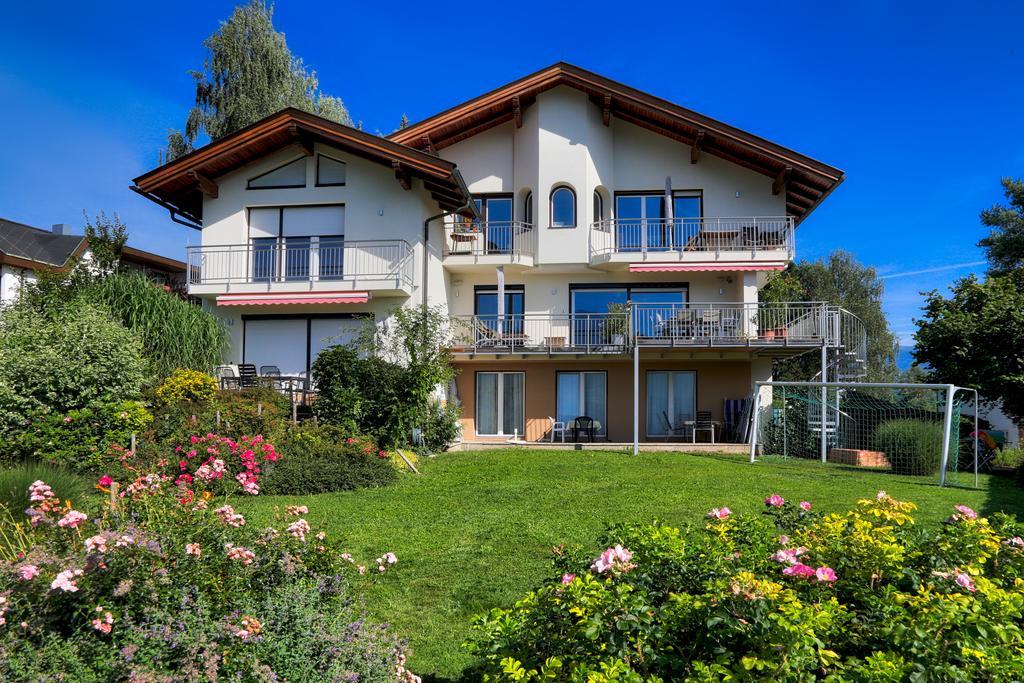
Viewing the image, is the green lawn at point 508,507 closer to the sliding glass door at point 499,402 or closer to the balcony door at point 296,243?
the sliding glass door at point 499,402

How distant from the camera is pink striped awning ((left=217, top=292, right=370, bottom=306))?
20.8 metres

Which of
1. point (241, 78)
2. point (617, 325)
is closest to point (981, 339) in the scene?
point (617, 325)

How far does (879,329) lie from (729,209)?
3003 centimetres

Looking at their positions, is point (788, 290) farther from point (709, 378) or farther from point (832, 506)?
point (832, 506)

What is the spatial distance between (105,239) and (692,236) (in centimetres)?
1730

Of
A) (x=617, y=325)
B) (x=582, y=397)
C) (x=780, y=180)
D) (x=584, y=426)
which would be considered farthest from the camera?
(x=582, y=397)

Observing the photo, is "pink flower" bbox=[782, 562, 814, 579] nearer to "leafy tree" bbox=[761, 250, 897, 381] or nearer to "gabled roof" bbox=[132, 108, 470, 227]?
"gabled roof" bbox=[132, 108, 470, 227]

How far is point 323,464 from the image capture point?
13.6 metres

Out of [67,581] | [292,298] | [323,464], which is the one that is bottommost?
[323,464]

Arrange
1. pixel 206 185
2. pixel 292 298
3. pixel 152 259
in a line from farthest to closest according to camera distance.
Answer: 1. pixel 152 259
2. pixel 206 185
3. pixel 292 298

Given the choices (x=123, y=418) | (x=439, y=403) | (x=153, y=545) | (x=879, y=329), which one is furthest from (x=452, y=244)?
(x=879, y=329)

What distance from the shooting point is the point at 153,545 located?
168 inches

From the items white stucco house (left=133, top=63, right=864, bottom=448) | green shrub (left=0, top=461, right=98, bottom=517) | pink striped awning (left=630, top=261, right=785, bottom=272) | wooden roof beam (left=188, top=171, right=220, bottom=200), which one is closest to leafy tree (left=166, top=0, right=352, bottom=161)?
white stucco house (left=133, top=63, right=864, bottom=448)

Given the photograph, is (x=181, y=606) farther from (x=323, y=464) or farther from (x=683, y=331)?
(x=683, y=331)
